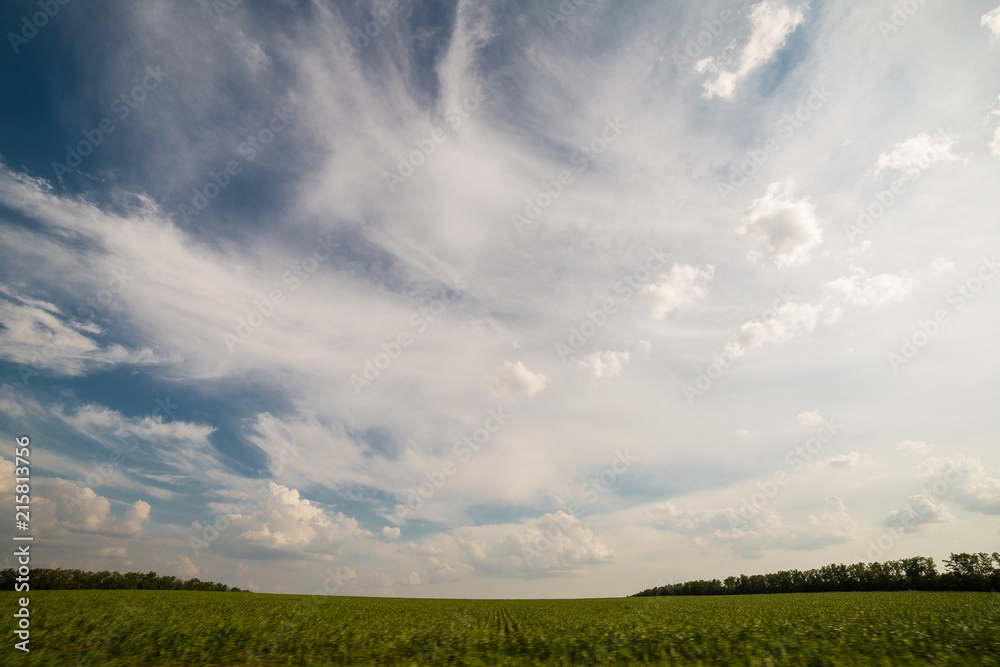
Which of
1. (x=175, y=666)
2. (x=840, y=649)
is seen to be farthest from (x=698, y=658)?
(x=175, y=666)

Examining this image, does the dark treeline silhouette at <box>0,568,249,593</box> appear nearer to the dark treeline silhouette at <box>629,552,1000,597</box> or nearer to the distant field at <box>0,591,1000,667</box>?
the distant field at <box>0,591,1000,667</box>

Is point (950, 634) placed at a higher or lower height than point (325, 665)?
higher

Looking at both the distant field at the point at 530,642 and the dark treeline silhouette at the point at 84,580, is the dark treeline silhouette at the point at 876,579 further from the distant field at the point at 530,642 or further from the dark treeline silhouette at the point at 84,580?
the dark treeline silhouette at the point at 84,580

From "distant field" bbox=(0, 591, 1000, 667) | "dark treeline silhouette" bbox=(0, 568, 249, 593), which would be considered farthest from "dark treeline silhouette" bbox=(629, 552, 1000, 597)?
"dark treeline silhouette" bbox=(0, 568, 249, 593)

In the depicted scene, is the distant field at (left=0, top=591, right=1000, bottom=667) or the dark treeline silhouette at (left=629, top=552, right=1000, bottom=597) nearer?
the distant field at (left=0, top=591, right=1000, bottom=667)

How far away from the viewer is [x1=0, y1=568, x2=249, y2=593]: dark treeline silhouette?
267ft

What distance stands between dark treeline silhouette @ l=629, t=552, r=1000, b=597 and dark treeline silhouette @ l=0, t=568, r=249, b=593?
156899mm

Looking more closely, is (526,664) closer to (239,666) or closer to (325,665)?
(325,665)

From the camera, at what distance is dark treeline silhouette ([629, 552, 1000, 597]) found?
75.4 metres

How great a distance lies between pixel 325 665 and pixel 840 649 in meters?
25.4

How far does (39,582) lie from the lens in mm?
87938

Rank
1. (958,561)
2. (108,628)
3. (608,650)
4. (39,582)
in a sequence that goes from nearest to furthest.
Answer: (608,650), (108,628), (958,561), (39,582)

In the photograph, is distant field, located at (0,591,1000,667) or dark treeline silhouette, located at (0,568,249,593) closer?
distant field, located at (0,591,1000,667)

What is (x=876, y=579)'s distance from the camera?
3698 inches
